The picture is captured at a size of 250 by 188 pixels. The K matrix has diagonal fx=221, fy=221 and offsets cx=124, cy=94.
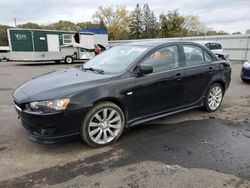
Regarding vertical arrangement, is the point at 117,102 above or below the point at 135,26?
below

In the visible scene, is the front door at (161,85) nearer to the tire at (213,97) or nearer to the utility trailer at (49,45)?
the tire at (213,97)

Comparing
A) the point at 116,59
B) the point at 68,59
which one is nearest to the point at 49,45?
the point at 68,59

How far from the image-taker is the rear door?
4379 mm

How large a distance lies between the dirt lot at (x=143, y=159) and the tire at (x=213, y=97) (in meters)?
0.63

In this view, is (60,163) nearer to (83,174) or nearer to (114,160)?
(83,174)

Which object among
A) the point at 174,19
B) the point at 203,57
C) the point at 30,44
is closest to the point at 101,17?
the point at 174,19

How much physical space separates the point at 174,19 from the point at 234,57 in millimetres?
27759

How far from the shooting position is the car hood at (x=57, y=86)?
3.04 metres

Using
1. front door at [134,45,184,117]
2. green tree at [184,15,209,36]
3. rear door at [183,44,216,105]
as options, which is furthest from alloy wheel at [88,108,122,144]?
green tree at [184,15,209,36]

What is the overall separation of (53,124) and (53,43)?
1552cm

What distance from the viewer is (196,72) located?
4465mm

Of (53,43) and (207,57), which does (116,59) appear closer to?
(207,57)

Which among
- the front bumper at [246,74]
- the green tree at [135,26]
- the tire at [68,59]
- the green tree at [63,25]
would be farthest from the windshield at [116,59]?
the green tree at [63,25]

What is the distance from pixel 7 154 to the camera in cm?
321
